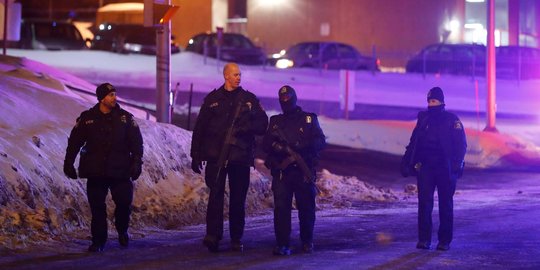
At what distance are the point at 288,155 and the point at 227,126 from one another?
2.04ft

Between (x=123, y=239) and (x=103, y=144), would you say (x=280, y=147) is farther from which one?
(x=123, y=239)

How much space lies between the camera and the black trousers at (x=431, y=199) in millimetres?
10297

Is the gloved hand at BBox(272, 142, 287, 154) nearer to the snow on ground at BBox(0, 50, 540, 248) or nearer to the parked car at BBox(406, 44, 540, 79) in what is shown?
the snow on ground at BBox(0, 50, 540, 248)

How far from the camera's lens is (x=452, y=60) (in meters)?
40.2

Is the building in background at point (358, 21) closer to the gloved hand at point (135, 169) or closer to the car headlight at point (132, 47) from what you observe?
the car headlight at point (132, 47)

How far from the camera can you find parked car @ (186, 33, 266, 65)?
41594mm

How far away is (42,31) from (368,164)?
23.3 meters

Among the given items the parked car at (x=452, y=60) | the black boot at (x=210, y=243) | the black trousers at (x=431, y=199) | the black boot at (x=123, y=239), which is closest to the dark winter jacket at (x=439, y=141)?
the black trousers at (x=431, y=199)

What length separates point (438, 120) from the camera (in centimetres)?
1027

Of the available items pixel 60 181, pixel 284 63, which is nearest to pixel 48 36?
pixel 284 63

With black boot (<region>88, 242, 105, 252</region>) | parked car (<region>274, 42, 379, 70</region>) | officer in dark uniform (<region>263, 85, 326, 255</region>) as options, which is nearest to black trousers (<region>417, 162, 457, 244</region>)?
officer in dark uniform (<region>263, 85, 326, 255</region>)

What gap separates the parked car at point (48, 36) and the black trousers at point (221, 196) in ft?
103

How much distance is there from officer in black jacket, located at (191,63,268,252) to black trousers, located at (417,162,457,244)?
1656 millimetres

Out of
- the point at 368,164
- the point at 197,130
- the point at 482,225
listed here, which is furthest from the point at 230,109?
the point at 368,164
